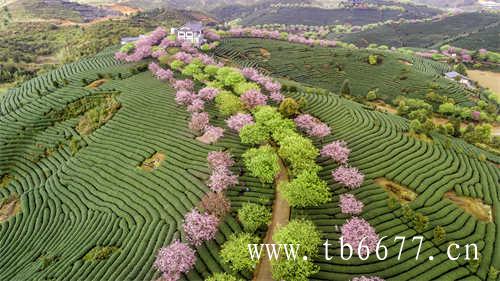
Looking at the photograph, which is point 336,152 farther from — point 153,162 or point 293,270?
point 153,162

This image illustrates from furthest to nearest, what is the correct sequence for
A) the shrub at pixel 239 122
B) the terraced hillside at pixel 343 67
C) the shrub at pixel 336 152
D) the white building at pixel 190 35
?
the white building at pixel 190 35 < the terraced hillside at pixel 343 67 < the shrub at pixel 239 122 < the shrub at pixel 336 152

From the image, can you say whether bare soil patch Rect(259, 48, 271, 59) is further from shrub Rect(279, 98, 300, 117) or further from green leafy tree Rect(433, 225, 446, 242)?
green leafy tree Rect(433, 225, 446, 242)

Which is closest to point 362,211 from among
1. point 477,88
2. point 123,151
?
point 123,151

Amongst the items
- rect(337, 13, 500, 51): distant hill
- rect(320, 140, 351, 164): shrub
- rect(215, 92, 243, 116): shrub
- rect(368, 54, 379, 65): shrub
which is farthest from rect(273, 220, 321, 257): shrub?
Result: rect(337, 13, 500, 51): distant hill

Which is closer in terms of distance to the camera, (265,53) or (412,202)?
(412,202)

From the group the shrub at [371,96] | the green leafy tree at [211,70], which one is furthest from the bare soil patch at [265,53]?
the green leafy tree at [211,70]

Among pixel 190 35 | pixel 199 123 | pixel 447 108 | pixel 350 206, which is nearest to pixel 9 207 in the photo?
pixel 199 123

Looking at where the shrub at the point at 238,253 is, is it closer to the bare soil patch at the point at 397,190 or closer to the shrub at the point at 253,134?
the shrub at the point at 253,134
